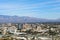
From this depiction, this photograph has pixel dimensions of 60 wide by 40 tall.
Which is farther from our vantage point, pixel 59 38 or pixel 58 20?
pixel 58 20

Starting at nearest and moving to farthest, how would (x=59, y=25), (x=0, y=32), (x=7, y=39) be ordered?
(x=7, y=39)
(x=0, y=32)
(x=59, y=25)

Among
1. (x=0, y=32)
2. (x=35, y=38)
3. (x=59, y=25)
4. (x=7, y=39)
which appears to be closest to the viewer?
(x=7, y=39)

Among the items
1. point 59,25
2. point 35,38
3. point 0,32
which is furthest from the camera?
point 59,25

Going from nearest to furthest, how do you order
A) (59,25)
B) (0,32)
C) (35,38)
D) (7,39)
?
(7,39) < (35,38) < (0,32) < (59,25)

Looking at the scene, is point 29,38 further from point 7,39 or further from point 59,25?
point 59,25

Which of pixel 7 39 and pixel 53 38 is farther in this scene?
pixel 53 38

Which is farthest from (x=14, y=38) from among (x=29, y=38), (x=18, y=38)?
(x=29, y=38)

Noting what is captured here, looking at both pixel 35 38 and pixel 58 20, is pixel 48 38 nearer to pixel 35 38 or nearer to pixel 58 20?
pixel 35 38

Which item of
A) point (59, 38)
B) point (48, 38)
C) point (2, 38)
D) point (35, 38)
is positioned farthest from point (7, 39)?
point (59, 38)
